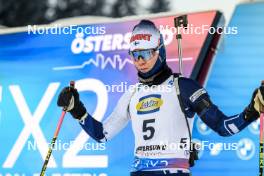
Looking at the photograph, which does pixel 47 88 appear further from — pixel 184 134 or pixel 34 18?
pixel 34 18

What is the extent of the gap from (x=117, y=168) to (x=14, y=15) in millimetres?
14257

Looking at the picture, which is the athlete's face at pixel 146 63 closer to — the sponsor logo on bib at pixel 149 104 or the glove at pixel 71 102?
the sponsor logo on bib at pixel 149 104

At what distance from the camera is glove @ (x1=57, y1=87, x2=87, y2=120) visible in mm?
4938

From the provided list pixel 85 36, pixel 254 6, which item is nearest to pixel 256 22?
pixel 254 6

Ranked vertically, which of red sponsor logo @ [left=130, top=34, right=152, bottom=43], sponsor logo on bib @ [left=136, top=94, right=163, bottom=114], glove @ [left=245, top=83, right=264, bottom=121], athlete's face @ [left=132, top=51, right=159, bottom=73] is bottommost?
glove @ [left=245, top=83, right=264, bottom=121]

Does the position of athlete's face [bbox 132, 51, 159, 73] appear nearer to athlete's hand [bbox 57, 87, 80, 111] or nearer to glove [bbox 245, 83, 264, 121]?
athlete's hand [bbox 57, 87, 80, 111]

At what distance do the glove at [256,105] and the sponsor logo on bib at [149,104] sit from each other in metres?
0.65

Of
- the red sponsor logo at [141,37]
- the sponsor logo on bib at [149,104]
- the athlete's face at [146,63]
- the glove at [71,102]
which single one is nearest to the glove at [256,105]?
the sponsor logo on bib at [149,104]

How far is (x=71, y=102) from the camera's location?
4977 millimetres

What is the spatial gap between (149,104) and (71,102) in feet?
1.83

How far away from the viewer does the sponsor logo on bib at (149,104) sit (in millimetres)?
4777

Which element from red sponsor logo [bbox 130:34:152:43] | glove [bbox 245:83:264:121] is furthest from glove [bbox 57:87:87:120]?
glove [bbox 245:83:264:121]

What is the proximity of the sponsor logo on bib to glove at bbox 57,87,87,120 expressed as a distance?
1.42 ft

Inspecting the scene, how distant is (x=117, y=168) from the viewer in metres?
6.88
